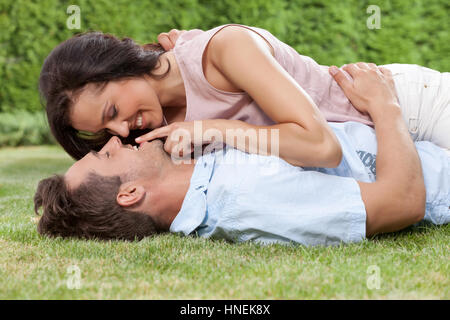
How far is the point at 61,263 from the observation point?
2.46 m

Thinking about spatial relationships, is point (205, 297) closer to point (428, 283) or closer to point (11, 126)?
point (428, 283)

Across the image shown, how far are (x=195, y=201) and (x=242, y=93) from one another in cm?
71

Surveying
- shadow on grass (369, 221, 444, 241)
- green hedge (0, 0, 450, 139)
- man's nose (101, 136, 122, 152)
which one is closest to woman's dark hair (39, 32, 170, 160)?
man's nose (101, 136, 122, 152)

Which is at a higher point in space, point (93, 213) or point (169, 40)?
point (169, 40)

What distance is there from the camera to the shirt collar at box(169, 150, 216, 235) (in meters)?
2.84

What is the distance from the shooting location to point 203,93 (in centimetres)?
315

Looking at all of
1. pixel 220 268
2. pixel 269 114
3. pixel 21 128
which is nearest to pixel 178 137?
pixel 269 114

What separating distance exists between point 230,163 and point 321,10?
5.65 meters

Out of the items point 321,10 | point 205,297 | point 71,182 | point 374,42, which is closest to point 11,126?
point 321,10

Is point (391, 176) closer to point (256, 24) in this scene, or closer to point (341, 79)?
point (341, 79)

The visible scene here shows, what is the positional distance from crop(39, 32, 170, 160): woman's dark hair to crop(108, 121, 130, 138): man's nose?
198mm

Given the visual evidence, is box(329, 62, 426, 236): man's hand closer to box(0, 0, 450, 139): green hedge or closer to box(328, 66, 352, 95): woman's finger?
box(328, 66, 352, 95): woman's finger

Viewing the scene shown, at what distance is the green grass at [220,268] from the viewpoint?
2.04 metres
